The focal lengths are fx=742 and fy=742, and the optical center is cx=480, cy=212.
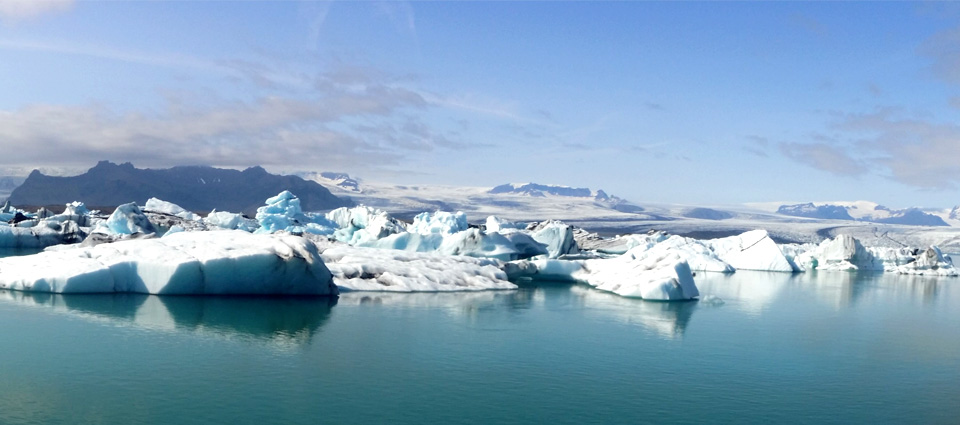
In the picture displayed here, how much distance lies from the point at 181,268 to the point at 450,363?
8342 millimetres

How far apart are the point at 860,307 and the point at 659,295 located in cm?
677

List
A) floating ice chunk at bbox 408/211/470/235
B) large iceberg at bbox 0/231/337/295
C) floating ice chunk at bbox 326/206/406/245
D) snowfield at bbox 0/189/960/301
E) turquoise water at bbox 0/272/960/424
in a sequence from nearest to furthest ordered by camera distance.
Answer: turquoise water at bbox 0/272/960/424, large iceberg at bbox 0/231/337/295, snowfield at bbox 0/189/960/301, floating ice chunk at bbox 326/206/406/245, floating ice chunk at bbox 408/211/470/235

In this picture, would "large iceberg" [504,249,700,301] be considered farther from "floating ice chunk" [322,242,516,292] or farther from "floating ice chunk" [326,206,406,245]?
"floating ice chunk" [326,206,406,245]

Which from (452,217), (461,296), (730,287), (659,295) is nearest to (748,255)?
(730,287)

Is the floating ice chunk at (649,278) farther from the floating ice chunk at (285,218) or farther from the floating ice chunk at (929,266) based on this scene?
the floating ice chunk at (929,266)

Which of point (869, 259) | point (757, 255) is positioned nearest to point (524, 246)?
point (757, 255)

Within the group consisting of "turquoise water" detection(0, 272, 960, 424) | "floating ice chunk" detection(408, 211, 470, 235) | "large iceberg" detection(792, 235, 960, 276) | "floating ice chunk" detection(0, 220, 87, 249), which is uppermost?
"floating ice chunk" detection(408, 211, 470, 235)

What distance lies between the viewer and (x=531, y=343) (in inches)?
527

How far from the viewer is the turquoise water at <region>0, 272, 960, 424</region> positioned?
8750mm

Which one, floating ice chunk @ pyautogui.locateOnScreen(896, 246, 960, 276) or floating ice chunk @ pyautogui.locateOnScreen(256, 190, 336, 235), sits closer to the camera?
floating ice chunk @ pyautogui.locateOnScreen(256, 190, 336, 235)

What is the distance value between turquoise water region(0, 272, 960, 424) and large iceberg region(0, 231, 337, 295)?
0.46 metres

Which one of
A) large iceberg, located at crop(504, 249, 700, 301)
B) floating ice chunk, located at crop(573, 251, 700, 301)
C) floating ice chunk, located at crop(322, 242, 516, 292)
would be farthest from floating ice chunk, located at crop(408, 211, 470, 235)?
floating ice chunk, located at crop(322, 242, 516, 292)

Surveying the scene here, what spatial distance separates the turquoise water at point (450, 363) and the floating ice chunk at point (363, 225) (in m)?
16.3

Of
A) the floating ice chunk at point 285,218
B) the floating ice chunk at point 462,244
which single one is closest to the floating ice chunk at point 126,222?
the floating ice chunk at point 285,218
